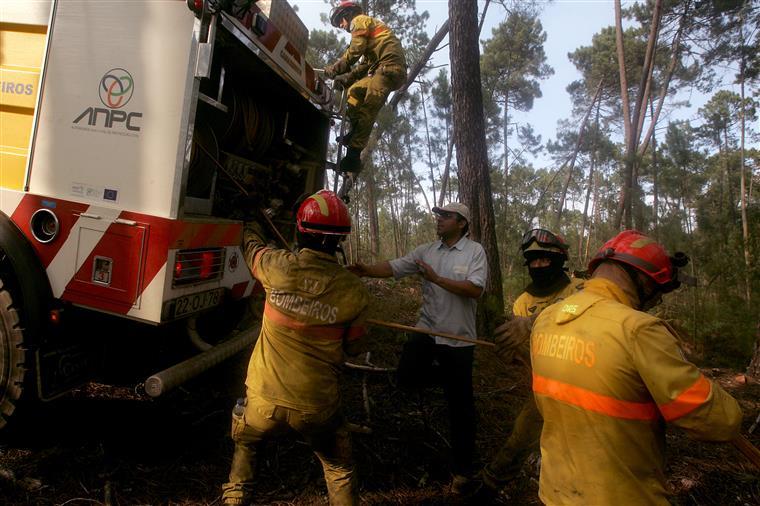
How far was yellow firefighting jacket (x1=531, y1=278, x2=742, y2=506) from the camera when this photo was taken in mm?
1327

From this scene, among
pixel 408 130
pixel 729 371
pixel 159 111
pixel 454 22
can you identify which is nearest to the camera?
pixel 159 111

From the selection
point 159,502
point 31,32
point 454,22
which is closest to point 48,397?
point 159,502

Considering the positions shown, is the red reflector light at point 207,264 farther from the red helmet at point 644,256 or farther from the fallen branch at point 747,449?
the fallen branch at point 747,449

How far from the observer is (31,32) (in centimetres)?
252

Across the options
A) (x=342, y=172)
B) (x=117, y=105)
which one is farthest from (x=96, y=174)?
(x=342, y=172)

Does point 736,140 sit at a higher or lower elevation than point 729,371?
higher

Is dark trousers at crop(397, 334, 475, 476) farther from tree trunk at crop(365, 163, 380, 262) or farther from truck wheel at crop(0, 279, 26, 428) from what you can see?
tree trunk at crop(365, 163, 380, 262)

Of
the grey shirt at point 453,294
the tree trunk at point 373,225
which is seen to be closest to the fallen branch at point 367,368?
the grey shirt at point 453,294

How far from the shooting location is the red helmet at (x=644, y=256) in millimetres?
1614

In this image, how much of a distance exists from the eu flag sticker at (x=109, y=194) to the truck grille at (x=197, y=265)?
18.2 inches

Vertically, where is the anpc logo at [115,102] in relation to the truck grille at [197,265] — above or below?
above

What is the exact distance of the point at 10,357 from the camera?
2.33 meters

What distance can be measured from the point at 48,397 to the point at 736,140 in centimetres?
3661

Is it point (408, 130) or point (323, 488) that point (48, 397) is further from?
point (408, 130)
